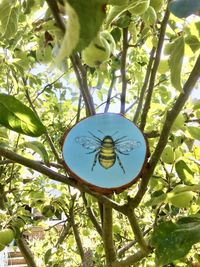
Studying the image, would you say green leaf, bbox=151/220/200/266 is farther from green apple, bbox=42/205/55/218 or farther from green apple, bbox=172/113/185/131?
green apple, bbox=42/205/55/218

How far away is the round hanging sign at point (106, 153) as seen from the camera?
837 mm

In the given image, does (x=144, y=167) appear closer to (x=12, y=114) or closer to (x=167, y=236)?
(x=167, y=236)

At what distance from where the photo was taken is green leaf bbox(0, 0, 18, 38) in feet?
1.86

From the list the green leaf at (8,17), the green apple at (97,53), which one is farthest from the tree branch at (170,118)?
the green leaf at (8,17)

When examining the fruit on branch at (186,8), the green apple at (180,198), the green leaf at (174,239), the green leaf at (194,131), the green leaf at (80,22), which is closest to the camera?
the green leaf at (80,22)

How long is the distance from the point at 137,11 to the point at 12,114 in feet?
0.79

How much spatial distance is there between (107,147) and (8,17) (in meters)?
0.33

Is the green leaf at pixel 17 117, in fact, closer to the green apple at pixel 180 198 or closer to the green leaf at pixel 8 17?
the green leaf at pixel 8 17

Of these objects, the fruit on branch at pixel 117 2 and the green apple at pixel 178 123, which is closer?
the fruit on branch at pixel 117 2

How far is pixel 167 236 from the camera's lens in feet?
1.92

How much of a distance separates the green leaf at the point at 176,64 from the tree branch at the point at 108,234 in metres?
0.53

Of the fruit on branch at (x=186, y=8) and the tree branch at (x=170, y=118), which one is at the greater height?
the tree branch at (x=170, y=118)

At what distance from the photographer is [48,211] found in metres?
1.60

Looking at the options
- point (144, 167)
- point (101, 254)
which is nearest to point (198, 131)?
point (144, 167)
